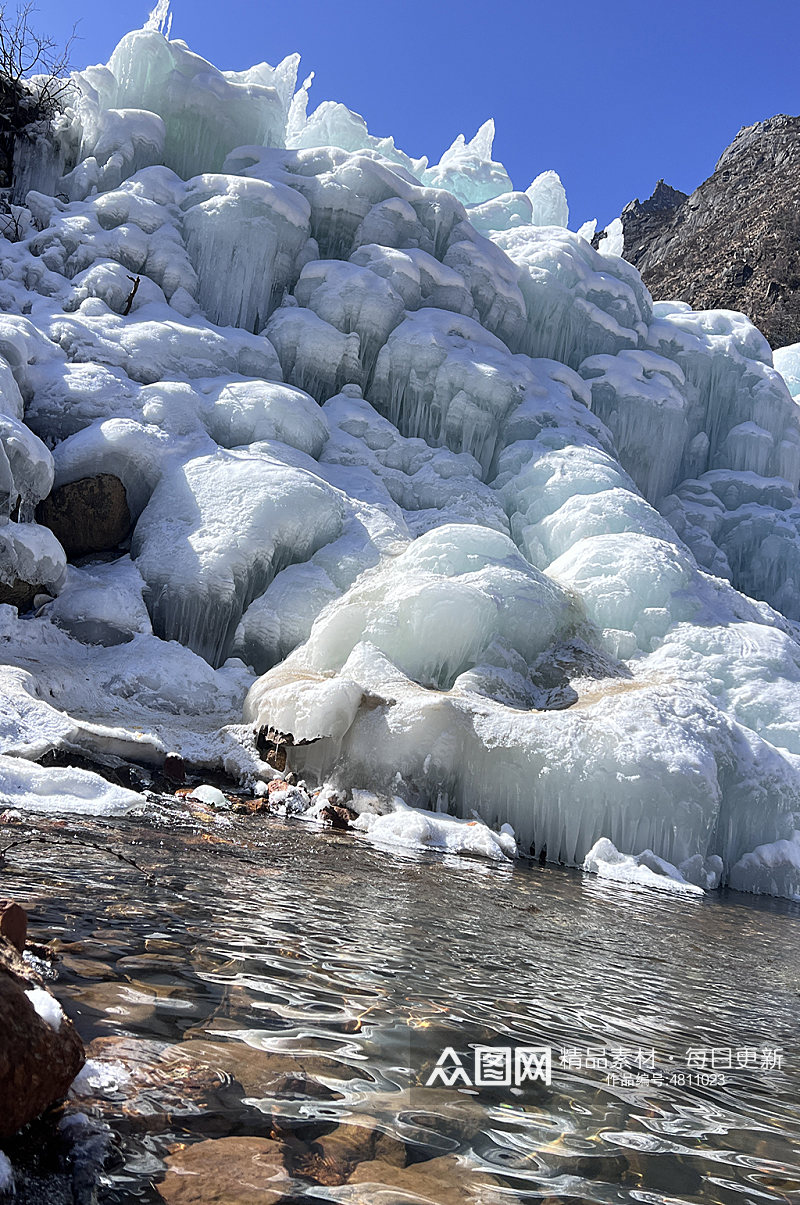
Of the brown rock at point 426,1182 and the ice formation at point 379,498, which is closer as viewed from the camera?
the brown rock at point 426,1182

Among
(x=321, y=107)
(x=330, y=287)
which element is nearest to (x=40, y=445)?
(x=330, y=287)

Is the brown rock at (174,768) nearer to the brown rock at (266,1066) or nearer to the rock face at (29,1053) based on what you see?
the brown rock at (266,1066)

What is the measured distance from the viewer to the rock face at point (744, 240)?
2792cm

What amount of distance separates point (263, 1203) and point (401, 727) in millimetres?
6386

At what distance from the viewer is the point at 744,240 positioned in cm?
2958

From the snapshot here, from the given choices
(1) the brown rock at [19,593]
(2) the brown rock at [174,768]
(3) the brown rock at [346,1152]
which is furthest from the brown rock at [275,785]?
(3) the brown rock at [346,1152]

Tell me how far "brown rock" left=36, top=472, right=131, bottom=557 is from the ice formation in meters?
0.26

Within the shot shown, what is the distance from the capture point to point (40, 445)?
9992 mm

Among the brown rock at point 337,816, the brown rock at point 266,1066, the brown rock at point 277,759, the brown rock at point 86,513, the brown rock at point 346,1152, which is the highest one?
the brown rock at point 86,513

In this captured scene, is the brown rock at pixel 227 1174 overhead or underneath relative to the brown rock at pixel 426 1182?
overhead

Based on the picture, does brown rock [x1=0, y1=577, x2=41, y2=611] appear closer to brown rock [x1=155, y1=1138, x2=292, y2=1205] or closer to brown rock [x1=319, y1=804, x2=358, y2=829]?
brown rock [x1=319, y1=804, x2=358, y2=829]

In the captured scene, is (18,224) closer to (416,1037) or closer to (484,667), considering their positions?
(484,667)

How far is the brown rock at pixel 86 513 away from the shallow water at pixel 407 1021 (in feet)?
23.2

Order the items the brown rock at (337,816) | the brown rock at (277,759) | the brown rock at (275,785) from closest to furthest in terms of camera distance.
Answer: the brown rock at (337,816) → the brown rock at (275,785) → the brown rock at (277,759)
